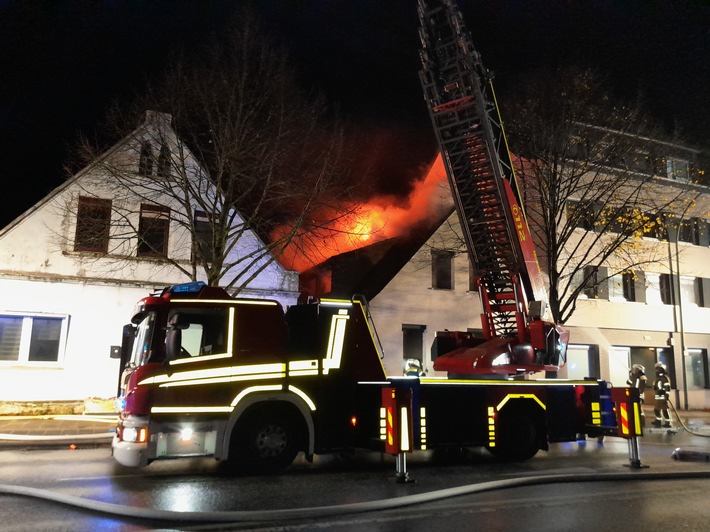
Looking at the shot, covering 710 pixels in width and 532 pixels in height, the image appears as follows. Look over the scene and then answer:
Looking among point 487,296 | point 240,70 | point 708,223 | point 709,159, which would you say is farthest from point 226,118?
point 708,223

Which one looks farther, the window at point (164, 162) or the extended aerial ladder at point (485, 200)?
the window at point (164, 162)

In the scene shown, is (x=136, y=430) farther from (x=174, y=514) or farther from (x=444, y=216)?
(x=444, y=216)

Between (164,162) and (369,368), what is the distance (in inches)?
391

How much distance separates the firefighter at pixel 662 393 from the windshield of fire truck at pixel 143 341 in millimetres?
13378

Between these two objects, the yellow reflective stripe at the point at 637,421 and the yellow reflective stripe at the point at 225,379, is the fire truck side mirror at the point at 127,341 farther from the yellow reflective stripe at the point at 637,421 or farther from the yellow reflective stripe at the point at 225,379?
the yellow reflective stripe at the point at 637,421

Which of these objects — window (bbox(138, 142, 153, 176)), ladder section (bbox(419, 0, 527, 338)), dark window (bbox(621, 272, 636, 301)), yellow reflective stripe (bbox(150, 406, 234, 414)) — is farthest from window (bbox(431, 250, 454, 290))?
yellow reflective stripe (bbox(150, 406, 234, 414))

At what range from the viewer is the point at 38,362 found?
1567cm

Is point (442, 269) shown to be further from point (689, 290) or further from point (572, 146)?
point (689, 290)

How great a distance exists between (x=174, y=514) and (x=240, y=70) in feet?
38.3

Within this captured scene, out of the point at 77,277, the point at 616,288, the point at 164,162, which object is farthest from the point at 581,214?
the point at 77,277

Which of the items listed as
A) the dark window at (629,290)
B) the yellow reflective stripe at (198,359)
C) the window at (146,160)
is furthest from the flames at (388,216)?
the yellow reflective stripe at (198,359)

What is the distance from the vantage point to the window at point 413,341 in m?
19.9

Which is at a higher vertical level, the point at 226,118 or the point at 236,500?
the point at 226,118

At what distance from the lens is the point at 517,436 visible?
9359 mm
